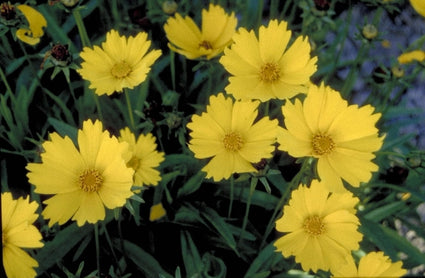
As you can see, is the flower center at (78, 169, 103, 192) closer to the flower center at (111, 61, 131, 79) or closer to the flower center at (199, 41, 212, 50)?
the flower center at (111, 61, 131, 79)

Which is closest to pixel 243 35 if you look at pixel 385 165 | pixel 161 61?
pixel 161 61

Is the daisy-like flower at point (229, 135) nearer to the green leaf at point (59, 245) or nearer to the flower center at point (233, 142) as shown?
the flower center at point (233, 142)

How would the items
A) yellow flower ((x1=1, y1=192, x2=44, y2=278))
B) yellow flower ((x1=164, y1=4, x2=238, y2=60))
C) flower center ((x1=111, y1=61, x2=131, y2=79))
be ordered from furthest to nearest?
yellow flower ((x1=164, y1=4, x2=238, y2=60))
flower center ((x1=111, y1=61, x2=131, y2=79))
yellow flower ((x1=1, y1=192, x2=44, y2=278))

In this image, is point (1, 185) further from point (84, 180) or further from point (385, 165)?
point (385, 165)

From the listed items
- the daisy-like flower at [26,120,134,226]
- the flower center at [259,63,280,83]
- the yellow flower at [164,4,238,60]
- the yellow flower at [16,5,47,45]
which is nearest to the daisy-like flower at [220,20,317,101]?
the flower center at [259,63,280,83]

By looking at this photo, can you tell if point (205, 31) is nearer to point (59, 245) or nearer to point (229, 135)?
point (229, 135)

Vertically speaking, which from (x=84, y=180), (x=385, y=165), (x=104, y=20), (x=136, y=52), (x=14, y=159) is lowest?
(x=84, y=180)
